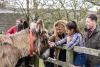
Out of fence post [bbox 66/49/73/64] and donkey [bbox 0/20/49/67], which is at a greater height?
donkey [bbox 0/20/49/67]

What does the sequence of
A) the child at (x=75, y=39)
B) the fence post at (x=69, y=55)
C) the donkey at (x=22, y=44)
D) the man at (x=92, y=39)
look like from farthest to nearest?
the fence post at (x=69, y=55) < the child at (x=75, y=39) < the man at (x=92, y=39) < the donkey at (x=22, y=44)

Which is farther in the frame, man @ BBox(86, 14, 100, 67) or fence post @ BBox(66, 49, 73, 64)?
fence post @ BBox(66, 49, 73, 64)

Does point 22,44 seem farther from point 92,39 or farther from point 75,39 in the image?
point 92,39

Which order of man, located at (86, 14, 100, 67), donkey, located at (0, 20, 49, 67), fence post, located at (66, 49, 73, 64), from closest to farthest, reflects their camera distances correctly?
donkey, located at (0, 20, 49, 67)
man, located at (86, 14, 100, 67)
fence post, located at (66, 49, 73, 64)

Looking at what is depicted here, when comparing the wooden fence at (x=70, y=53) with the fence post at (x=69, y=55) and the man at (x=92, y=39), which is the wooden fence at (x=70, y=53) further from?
the man at (x=92, y=39)

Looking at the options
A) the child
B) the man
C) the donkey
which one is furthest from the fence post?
the donkey

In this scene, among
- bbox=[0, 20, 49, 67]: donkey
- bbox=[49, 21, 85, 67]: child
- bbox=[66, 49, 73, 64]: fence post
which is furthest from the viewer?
bbox=[66, 49, 73, 64]: fence post

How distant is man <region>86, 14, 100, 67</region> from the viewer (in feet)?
19.5

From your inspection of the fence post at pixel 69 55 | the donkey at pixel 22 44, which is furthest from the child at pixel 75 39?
the donkey at pixel 22 44

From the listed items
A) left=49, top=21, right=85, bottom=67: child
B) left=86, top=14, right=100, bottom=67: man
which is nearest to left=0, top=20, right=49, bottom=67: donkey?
left=49, top=21, right=85, bottom=67: child

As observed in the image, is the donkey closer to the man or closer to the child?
the child

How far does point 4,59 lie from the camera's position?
5.68 meters

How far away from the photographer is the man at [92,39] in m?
5.95

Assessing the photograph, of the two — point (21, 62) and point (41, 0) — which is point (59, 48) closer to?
point (21, 62)
